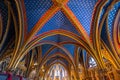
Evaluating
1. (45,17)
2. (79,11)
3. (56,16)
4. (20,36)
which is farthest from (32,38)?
(79,11)

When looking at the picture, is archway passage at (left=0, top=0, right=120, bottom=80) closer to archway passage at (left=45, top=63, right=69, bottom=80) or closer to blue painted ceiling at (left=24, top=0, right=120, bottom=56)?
blue painted ceiling at (left=24, top=0, right=120, bottom=56)

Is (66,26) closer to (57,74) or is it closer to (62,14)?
(62,14)

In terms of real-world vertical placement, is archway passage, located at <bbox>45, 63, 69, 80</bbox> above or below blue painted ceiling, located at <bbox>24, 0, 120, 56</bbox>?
below

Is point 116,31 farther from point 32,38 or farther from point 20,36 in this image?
point 20,36

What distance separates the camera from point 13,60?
797 centimetres

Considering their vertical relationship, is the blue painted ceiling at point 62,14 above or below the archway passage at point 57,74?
above

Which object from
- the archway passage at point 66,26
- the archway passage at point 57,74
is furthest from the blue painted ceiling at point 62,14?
the archway passage at point 57,74

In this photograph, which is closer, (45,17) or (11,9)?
(11,9)

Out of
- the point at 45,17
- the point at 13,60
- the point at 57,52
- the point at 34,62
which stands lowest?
the point at 13,60

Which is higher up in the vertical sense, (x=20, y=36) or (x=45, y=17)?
(x=45, y=17)

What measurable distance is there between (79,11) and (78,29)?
140 cm

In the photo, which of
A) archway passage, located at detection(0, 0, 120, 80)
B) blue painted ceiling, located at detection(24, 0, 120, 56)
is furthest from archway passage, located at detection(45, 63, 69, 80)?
blue painted ceiling, located at detection(24, 0, 120, 56)

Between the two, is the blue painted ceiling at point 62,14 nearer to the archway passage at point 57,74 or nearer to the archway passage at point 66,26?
the archway passage at point 66,26

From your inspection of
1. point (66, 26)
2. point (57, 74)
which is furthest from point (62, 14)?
point (57, 74)
